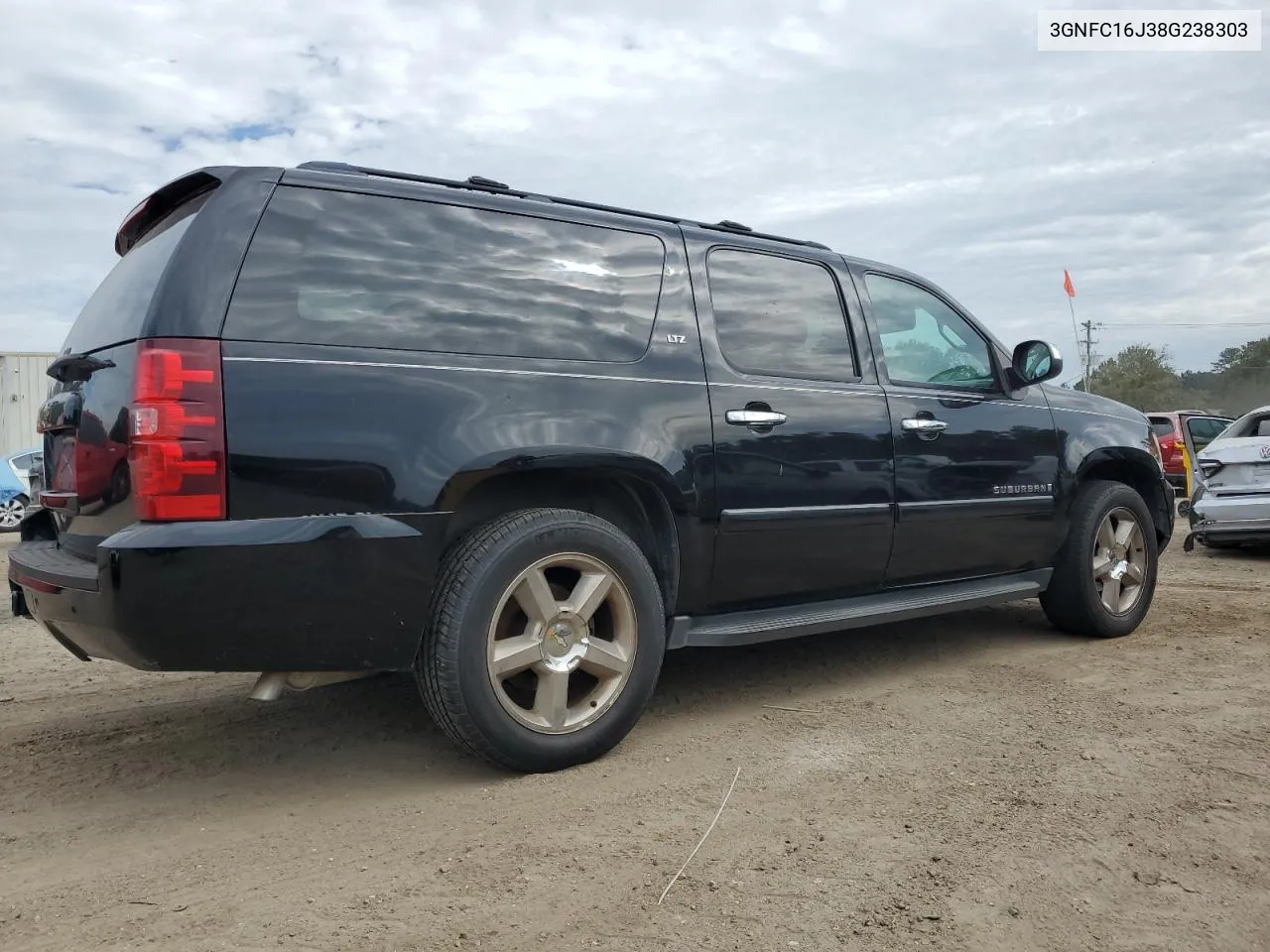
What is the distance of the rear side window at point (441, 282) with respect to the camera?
112 inches

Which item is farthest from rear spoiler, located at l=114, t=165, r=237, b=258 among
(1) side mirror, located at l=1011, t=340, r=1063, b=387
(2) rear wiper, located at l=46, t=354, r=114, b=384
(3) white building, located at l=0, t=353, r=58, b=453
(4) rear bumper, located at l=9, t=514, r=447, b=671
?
(3) white building, located at l=0, t=353, r=58, b=453

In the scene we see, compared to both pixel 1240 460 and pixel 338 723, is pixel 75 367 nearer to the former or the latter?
pixel 338 723

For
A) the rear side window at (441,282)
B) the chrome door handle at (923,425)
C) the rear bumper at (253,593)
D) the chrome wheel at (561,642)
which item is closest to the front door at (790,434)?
the chrome door handle at (923,425)

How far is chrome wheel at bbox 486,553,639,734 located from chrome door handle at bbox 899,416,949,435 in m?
1.60

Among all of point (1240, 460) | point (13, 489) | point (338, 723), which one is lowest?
point (13, 489)

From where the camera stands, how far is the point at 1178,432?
1453 centimetres

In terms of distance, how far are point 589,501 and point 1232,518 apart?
24.5 feet

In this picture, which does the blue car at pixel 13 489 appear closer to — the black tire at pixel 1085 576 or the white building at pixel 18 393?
the white building at pixel 18 393

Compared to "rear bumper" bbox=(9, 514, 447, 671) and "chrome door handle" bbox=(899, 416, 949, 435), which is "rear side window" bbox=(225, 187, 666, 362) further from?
"chrome door handle" bbox=(899, 416, 949, 435)

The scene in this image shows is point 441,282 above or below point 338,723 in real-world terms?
above

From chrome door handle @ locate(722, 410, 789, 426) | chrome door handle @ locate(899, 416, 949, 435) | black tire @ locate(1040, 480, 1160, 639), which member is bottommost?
black tire @ locate(1040, 480, 1160, 639)

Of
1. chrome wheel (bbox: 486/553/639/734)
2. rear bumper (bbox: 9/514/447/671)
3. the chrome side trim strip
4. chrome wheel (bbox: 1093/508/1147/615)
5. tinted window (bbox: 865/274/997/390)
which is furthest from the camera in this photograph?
chrome wheel (bbox: 1093/508/1147/615)

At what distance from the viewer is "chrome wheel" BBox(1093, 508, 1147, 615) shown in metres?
5.12

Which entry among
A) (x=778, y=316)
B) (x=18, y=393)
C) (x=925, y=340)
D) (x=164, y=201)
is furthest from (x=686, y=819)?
(x=18, y=393)
